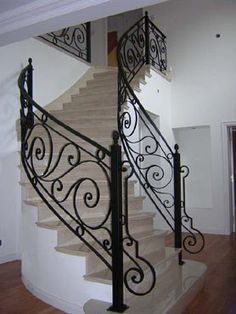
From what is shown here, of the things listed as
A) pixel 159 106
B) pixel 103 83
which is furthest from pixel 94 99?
pixel 159 106

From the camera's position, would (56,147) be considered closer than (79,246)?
No

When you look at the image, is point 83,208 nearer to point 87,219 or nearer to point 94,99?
point 87,219

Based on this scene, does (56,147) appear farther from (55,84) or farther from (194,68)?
(194,68)

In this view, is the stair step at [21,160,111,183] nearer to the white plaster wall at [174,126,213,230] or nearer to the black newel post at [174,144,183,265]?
the black newel post at [174,144,183,265]

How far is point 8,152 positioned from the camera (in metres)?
4.09

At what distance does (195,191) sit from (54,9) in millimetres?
5315

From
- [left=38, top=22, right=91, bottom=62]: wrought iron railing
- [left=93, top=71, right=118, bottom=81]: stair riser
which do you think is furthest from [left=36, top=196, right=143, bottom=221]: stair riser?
[left=38, top=22, right=91, bottom=62]: wrought iron railing

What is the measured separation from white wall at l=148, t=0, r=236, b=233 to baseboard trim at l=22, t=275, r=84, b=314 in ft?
13.1

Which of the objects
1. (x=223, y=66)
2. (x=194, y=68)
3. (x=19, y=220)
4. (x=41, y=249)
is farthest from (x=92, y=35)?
(x=41, y=249)

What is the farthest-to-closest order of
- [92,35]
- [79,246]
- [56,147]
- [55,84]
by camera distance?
[92,35], [55,84], [56,147], [79,246]

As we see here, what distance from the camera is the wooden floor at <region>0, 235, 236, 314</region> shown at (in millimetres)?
2672

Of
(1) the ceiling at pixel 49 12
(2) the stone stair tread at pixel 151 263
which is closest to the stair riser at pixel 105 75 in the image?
(2) the stone stair tread at pixel 151 263

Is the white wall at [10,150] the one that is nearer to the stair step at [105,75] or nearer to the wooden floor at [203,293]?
the wooden floor at [203,293]

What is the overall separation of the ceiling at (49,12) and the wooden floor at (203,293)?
207 centimetres
